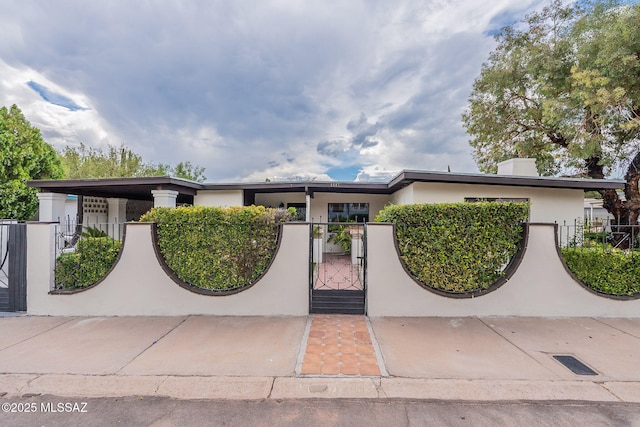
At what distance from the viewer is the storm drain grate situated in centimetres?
310

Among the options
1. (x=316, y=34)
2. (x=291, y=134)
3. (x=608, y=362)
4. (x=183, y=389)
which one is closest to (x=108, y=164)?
(x=291, y=134)

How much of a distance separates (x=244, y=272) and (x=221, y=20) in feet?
27.3

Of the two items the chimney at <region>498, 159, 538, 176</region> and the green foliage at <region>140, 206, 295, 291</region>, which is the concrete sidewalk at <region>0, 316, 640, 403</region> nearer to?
the green foliage at <region>140, 206, 295, 291</region>

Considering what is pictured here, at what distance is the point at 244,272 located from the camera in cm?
493

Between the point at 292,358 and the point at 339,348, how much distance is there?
63cm

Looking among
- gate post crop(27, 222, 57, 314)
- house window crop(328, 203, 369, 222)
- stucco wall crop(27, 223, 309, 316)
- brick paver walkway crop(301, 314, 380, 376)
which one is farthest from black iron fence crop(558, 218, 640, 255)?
gate post crop(27, 222, 57, 314)

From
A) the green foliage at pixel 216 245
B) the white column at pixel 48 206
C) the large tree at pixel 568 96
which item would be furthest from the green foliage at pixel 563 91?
the white column at pixel 48 206

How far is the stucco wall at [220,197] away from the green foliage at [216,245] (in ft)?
19.3

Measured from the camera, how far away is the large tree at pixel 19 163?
419 inches

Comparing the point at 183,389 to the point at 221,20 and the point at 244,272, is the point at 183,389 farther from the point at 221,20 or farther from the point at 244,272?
the point at 221,20

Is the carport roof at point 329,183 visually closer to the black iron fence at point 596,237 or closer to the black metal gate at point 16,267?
the black iron fence at point 596,237

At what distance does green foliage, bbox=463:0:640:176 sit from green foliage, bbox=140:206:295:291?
11.4 meters

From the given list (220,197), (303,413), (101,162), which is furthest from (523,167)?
(101,162)

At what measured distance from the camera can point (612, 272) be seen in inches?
193
